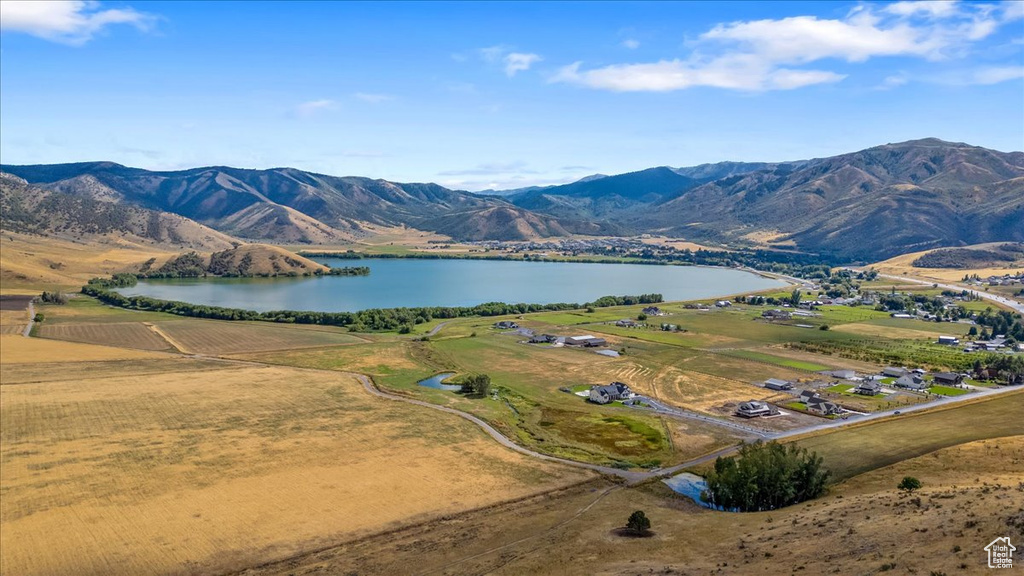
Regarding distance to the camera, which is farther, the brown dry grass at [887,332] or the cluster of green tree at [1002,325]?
the brown dry grass at [887,332]

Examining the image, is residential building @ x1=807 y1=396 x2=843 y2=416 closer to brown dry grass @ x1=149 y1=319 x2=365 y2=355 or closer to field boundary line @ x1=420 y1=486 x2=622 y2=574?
field boundary line @ x1=420 y1=486 x2=622 y2=574

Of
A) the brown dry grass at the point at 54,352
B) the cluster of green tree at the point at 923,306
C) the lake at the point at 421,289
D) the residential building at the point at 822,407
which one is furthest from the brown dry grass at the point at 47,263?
the cluster of green tree at the point at 923,306

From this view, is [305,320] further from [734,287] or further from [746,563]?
[734,287]

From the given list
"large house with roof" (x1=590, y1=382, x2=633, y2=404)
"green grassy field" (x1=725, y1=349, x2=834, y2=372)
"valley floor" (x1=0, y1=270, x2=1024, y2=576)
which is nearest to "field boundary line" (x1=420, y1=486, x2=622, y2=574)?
"valley floor" (x1=0, y1=270, x2=1024, y2=576)

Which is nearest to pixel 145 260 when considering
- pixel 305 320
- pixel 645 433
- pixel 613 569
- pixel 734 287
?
pixel 305 320

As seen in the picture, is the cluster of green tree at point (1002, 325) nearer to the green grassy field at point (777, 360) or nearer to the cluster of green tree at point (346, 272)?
the green grassy field at point (777, 360)
